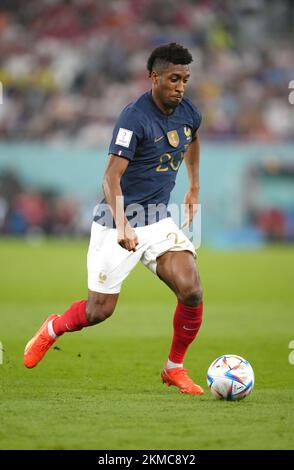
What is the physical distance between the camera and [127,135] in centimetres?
673

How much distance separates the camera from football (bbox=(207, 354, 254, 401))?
6398mm

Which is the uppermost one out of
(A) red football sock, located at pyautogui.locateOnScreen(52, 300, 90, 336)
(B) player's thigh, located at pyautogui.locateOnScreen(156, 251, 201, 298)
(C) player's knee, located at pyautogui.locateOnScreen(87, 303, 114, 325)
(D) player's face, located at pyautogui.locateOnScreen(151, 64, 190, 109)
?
(D) player's face, located at pyautogui.locateOnScreen(151, 64, 190, 109)

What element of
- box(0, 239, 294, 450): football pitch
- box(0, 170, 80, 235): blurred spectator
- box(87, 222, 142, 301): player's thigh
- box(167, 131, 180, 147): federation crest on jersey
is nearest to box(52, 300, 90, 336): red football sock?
box(87, 222, 142, 301): player's thigh

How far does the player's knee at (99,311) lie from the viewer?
7.08m

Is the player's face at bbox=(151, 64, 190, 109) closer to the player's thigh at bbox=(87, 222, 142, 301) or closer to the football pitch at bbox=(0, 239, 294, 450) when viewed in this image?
the player's thigh at bbox=(87, 222, 142, 301)

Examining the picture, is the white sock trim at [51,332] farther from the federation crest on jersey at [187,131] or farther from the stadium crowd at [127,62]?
the stadium crowd at [127,62]

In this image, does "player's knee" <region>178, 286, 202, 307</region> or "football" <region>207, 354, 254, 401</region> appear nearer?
"football" <region>207, 354, 254, 401</region>

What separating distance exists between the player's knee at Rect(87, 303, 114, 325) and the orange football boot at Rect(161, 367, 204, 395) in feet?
2.21

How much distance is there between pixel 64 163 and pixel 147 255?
21898mm

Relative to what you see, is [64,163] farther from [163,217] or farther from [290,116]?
[163,217]

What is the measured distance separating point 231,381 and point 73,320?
152 centimetres

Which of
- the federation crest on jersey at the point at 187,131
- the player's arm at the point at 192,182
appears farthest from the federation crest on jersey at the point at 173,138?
the player's arm at the point at 192,182

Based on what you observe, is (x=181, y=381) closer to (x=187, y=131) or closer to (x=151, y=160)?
(x=151, y=160)

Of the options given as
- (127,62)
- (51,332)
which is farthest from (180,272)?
(127,62)
